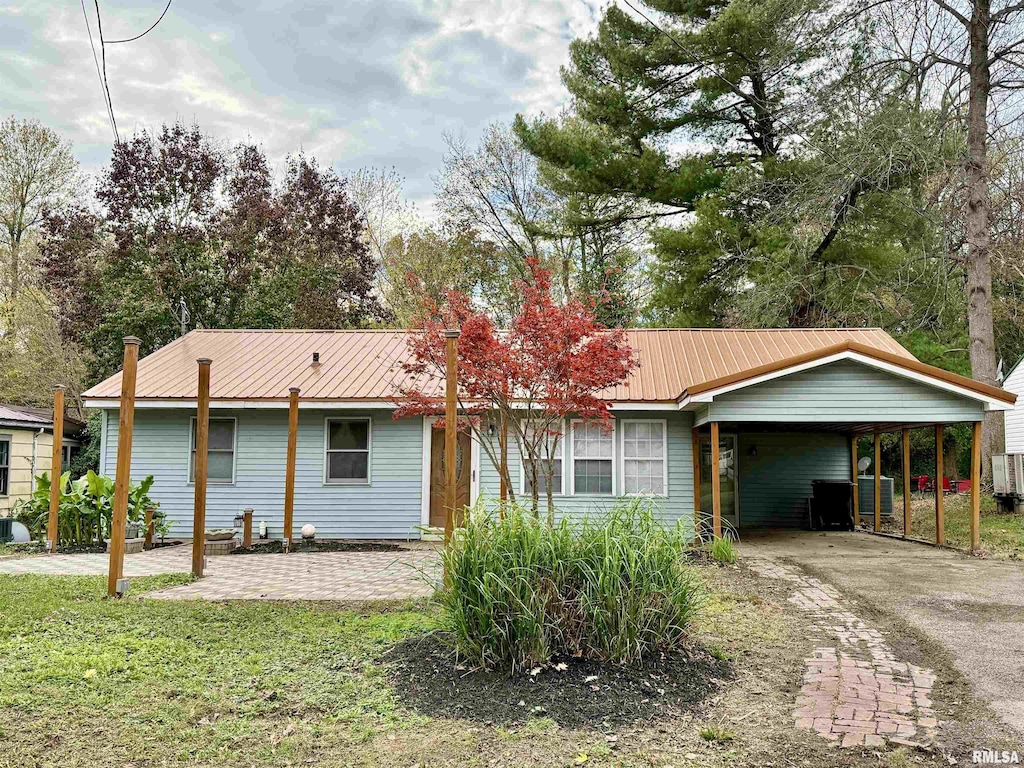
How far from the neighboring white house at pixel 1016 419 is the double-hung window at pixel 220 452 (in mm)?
17273

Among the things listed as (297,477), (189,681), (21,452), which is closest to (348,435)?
(297,477)

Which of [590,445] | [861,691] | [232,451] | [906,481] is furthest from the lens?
[232,451]

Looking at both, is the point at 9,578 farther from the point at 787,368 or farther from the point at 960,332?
the point at 960,332

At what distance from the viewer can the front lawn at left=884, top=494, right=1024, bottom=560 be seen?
11180 mm

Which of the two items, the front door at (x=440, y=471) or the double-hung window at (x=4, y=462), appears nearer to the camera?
the front door at (x=440, y=471)

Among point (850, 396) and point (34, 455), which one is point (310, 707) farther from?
point (34, 455)

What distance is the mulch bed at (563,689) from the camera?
4078mm

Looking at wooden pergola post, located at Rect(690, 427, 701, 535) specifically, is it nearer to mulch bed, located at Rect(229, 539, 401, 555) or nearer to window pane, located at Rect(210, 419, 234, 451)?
mulch bed, located at Rect(229, 539, 401, 555)

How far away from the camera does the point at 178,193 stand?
885 inches

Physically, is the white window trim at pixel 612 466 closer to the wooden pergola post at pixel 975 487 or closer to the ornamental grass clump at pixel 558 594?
the wooden pergola post at pixel 975 487

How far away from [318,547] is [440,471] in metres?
2.34

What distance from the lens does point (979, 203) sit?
1562cm

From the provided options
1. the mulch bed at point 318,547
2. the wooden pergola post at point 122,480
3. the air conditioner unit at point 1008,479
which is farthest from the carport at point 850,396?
the wooden pergola post at point 122,480

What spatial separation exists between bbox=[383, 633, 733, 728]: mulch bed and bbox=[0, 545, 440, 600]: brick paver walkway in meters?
1.73
